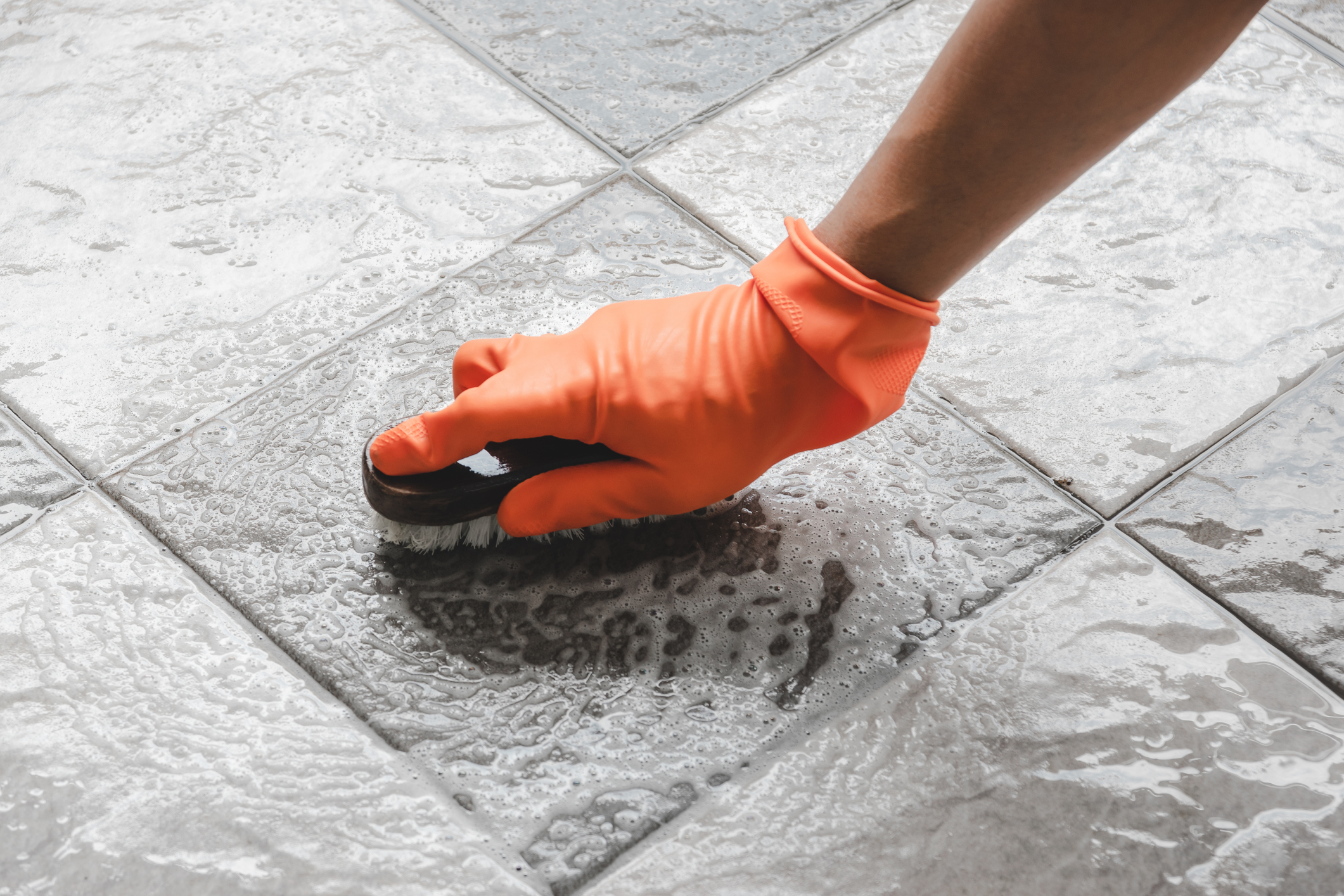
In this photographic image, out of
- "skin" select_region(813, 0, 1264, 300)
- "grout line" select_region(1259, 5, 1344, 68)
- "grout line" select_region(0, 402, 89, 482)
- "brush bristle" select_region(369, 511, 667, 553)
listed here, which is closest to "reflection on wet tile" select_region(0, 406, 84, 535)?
"grout line" select_region(0, 402, 89, 482)

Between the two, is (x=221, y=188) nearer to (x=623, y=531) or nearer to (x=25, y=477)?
(x=25, y=477)

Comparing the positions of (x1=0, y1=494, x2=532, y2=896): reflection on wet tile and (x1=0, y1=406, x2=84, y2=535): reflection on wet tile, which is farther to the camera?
(x1=0, y1=406, x2=84, y2=535): reflection on wet tile

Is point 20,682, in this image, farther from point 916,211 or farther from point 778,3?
point 778,3

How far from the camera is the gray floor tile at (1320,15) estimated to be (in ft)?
5.24

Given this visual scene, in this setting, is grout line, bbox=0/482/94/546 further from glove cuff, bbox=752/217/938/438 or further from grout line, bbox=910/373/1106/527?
grout line, bbox=910/373/1106/527

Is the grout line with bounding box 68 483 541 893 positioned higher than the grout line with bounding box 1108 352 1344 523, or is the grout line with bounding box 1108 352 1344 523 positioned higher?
the grout line with bounding box 1108 352 1344 523

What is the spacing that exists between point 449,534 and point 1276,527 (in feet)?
2.91

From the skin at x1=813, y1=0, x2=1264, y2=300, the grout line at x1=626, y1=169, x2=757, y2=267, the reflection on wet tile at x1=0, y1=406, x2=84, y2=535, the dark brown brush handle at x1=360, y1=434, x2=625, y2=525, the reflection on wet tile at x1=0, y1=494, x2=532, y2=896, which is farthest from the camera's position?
the grout line at x1=626, y1=169, x2=757, y2=267

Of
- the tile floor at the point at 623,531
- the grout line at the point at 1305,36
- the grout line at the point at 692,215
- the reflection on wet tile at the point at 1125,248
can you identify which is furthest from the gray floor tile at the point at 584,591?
the grout line at the point at 1305,36

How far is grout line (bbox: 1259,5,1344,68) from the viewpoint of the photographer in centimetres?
157

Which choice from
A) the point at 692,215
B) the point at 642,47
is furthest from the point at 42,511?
the point at 642,47

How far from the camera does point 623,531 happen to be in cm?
107

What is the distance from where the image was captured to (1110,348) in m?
1.25

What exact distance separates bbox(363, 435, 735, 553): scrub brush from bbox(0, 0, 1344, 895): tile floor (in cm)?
3
